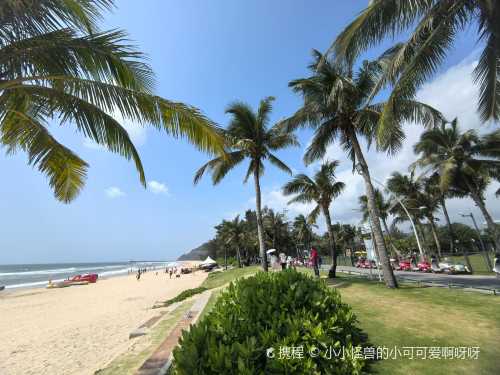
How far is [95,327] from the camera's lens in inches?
471

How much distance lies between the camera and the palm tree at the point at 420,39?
5244 mm

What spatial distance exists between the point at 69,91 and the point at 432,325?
7.60 m

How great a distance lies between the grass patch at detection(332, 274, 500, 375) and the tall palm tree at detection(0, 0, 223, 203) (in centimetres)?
450

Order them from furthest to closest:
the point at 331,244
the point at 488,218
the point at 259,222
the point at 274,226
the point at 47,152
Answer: the point at 274,226
the point at 488,218
the point at 331,244
the point at 259,222
the point at 47,152

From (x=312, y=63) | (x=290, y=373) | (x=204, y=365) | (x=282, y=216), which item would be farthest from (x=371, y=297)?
(x=282, y=216)

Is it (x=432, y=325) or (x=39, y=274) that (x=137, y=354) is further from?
(x=39, y=274)

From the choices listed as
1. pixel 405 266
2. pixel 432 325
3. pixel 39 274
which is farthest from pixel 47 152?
pixel 39 274

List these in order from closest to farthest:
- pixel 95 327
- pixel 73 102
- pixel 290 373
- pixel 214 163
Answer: pixel 290 373, pixel 73 102, pixel 95 327, pixel 214 163

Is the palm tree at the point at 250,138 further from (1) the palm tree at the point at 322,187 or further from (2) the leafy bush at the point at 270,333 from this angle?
(2) the leafy bush at the point at 270,333

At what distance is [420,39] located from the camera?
6.15 metres

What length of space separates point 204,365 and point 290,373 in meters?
1.05

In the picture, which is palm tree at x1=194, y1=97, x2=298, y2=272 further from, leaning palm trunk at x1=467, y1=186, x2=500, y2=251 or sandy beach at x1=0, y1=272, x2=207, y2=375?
leaning palm trunk at x1=467, y1=186, x2=500, y2=251

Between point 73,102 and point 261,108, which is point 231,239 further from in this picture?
point 73,102

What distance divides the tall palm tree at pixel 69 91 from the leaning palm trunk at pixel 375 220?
751 cm
